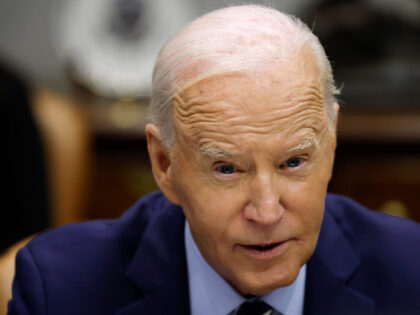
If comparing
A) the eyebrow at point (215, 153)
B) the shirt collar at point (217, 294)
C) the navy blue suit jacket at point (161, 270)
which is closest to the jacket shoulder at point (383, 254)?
the navy blue suit jacket at point (161, 270)

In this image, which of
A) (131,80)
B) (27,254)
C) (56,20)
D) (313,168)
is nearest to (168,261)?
(27,254)

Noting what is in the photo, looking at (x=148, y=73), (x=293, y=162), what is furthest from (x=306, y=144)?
(x=148, y=73)

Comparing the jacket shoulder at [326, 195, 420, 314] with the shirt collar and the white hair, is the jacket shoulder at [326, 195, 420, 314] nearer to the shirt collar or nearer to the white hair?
the shirt collar

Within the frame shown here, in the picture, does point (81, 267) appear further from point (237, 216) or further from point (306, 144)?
point (306, 144)

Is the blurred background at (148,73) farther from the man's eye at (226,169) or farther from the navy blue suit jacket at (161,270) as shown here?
the man's eye at (226,169)

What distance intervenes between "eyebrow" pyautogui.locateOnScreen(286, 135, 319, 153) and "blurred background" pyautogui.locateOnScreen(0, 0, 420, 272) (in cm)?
237

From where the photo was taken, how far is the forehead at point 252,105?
50.8 inches

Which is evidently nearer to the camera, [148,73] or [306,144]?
[306,144]

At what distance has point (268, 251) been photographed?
1381mm

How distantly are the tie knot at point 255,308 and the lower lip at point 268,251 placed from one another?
0.24 metres

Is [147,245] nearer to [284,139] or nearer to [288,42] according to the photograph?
[284,139]

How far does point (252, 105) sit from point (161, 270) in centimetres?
56

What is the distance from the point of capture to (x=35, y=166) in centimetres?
292

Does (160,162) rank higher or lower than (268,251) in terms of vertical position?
higher
